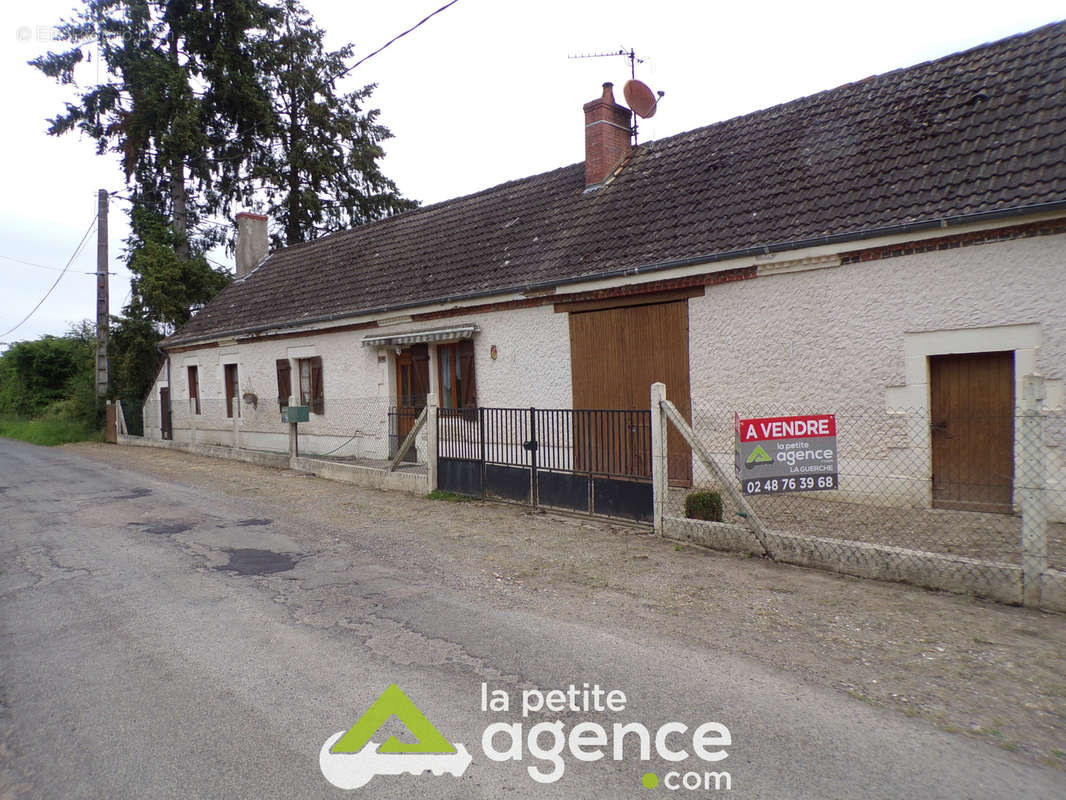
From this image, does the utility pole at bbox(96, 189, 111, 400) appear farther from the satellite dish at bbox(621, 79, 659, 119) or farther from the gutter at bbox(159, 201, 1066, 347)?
the satellite dish at bbox(621, 79, 659, 119)

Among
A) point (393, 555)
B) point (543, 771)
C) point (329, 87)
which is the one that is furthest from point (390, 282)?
point (329, 87)

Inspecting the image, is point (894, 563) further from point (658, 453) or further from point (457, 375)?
point (457, 375)

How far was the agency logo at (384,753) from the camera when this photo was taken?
295cm

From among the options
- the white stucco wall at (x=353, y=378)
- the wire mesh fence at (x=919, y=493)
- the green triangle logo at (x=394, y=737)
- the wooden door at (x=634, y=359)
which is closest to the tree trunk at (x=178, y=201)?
the white stucco wall at (x=353, y=378)

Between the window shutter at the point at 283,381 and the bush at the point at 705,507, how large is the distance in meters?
12.5

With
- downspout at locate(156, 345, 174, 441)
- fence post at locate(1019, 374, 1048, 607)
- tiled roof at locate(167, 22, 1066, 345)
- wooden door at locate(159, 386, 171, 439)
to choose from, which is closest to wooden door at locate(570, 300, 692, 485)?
tiled roof at locate(167, 22, 1066, 345)

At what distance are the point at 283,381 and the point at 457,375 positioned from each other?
6.31 metres

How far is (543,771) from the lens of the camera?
2.97 m

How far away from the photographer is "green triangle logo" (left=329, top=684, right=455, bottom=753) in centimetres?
314

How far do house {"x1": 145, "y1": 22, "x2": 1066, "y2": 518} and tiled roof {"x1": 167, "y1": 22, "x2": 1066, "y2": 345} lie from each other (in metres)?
0.04

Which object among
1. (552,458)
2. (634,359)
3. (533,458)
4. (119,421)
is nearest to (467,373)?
(634,359)

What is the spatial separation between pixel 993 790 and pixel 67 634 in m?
5.49

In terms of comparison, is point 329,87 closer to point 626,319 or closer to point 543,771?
point 626,319

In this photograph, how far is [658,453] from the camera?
281 inches
